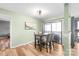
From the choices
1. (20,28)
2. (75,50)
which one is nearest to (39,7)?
(20,28)

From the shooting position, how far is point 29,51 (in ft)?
9.52

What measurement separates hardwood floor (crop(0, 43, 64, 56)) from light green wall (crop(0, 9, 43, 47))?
152 mm

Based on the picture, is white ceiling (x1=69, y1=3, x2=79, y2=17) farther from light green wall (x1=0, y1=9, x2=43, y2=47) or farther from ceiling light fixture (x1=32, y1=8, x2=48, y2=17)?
light green wall (x1=0, y1=9, x2=43, y2=47)

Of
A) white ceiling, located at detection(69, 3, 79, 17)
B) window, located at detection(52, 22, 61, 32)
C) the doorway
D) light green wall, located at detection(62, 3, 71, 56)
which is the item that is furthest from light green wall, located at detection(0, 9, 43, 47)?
white ceiling, located at detection(69, 3, 79, 17)

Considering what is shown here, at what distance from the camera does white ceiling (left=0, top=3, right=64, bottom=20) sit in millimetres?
2623

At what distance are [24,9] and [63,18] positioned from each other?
3.48 feet

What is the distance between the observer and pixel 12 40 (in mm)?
3061

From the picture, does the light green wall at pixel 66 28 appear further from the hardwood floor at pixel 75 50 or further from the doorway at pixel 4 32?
the doorway at pixel 4 32

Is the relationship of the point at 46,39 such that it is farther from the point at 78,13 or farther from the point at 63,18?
the point at 78,13

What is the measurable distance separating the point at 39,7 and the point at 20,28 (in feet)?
2.77

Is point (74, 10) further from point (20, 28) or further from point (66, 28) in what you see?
point (20, 28)

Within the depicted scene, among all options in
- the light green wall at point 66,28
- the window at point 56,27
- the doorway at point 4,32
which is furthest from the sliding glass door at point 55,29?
the doorway at point 4,32

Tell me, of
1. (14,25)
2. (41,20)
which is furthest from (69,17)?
(14,25)

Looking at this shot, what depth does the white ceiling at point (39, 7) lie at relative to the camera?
2.62 metres
